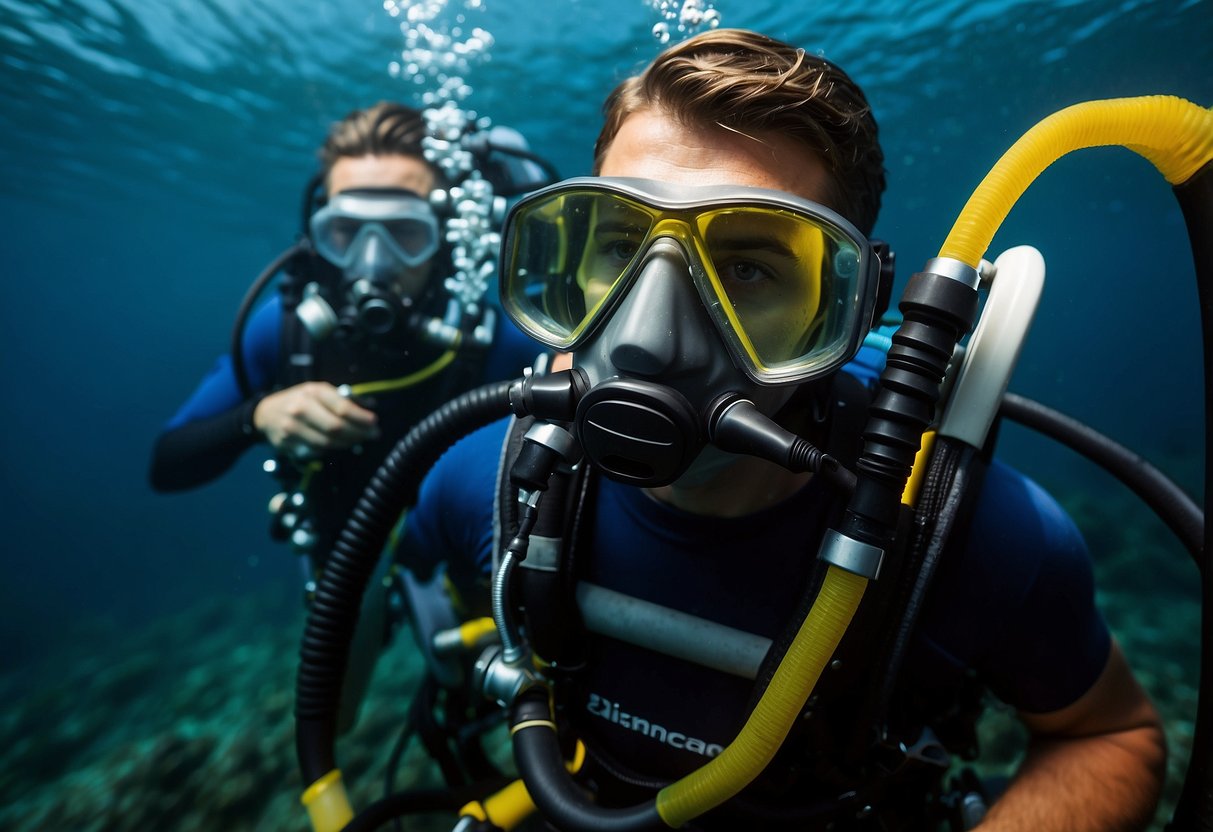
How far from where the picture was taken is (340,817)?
6.72 feet

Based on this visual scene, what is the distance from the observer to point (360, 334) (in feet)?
13.3

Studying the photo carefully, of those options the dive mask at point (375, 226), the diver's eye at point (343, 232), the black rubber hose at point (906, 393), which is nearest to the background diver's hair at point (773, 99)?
the black rubber hose at point (906, 393)

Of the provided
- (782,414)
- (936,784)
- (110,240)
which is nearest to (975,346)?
(782,414)

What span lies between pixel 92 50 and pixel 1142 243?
41003mm

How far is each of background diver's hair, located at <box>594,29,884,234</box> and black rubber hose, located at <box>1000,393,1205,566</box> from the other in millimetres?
1032

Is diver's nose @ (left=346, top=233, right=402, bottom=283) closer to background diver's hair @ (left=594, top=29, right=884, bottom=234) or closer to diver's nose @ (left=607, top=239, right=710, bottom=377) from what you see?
background diver's hair @ (left=594, top=29, right=884, bottom=234)

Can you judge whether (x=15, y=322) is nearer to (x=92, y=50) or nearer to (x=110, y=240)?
(x=110, y=240)

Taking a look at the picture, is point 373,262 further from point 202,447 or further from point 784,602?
point 784,602

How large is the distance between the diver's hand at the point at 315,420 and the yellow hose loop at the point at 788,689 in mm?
2767

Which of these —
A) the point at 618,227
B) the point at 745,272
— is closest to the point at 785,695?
the point at 745,272

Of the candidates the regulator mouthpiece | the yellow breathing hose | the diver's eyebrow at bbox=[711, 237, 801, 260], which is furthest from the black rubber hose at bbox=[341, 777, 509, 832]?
the diver's eyebrow at bbox=[711, 237, 801, 260]

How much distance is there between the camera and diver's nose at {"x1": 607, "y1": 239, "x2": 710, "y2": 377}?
144 centimetres

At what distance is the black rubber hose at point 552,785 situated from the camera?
162 cm

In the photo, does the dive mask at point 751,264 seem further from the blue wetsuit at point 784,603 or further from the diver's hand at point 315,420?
the diver's hand at point 315,420
